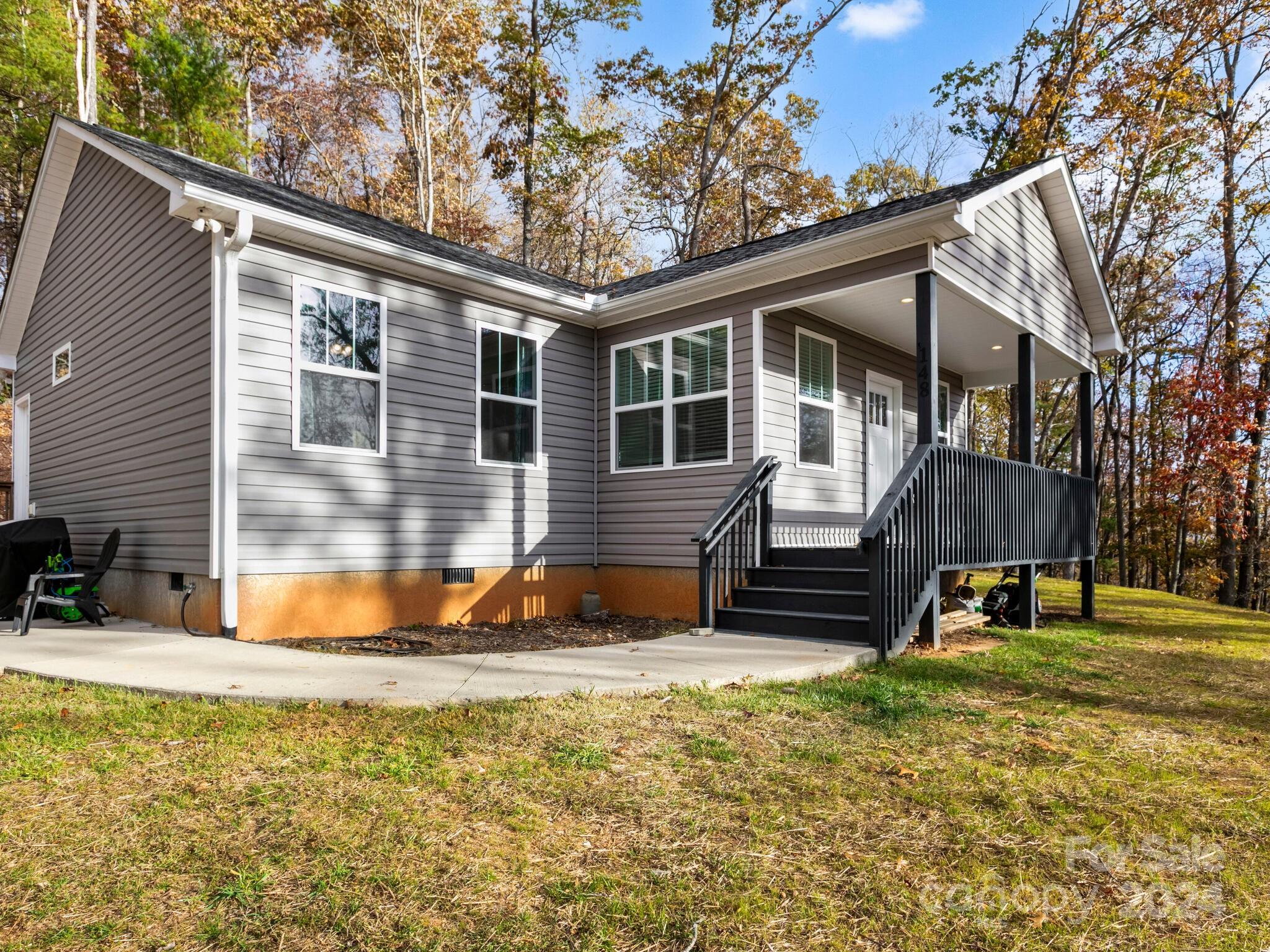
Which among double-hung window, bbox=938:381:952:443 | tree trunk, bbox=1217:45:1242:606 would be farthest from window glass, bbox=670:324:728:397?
tree trunk, bbox=1217:45:1242:606

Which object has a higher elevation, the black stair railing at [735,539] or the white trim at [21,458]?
the white trim at [21,458]

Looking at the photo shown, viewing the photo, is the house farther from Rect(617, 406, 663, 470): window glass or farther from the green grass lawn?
the green grass lawn

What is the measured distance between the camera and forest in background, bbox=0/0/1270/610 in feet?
51.1

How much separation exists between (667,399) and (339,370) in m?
3.36

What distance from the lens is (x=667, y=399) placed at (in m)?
8.38

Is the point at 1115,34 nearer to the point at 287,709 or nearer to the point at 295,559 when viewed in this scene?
the point at 295,559

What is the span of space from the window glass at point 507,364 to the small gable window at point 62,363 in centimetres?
544

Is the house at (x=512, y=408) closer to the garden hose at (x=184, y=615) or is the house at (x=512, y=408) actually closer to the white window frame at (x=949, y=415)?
the garden hose at (x=184, y=615)

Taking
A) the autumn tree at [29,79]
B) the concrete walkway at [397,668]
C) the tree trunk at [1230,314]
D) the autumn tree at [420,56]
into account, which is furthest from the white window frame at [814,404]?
the autumn tree at [29,79]

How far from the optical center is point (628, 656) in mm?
5473

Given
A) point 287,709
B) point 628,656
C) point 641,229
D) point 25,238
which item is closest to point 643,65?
point 641,229

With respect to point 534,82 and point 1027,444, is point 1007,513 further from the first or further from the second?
point 534,82

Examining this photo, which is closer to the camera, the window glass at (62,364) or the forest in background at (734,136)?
the window glass at (62,364)

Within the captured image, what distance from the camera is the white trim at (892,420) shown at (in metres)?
9.42
